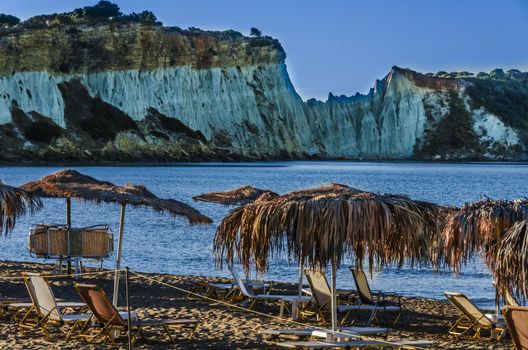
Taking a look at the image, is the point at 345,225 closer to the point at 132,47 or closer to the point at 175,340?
the point at 175,340

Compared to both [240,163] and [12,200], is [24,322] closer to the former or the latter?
[12,200]

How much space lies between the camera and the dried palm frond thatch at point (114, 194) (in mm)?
14547

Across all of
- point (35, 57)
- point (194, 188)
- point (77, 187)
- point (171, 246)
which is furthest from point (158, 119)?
point (77, 187)

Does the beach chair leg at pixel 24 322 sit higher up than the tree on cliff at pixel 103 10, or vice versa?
the tree on cliff at pixel 103 10

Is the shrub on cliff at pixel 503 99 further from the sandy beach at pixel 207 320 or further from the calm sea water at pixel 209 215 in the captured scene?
the sandy beach at pixel 207 320

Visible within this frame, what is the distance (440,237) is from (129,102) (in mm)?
94946

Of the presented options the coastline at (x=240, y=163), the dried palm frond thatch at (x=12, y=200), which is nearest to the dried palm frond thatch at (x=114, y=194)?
the dried palm frond thatch at (x=12, y=200)

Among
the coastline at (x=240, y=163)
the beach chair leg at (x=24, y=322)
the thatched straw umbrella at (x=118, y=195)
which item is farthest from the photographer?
the coastline at (x=240, y=163)

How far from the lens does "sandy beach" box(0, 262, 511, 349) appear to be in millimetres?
12686

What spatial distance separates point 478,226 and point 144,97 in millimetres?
95984

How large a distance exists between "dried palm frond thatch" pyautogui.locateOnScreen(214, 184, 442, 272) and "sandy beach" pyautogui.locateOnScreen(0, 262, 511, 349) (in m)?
1.58

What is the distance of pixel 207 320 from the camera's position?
1483 centimetres

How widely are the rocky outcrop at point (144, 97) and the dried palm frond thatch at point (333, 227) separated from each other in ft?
288

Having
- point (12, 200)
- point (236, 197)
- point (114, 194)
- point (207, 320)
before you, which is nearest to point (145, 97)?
point (12, 200)
